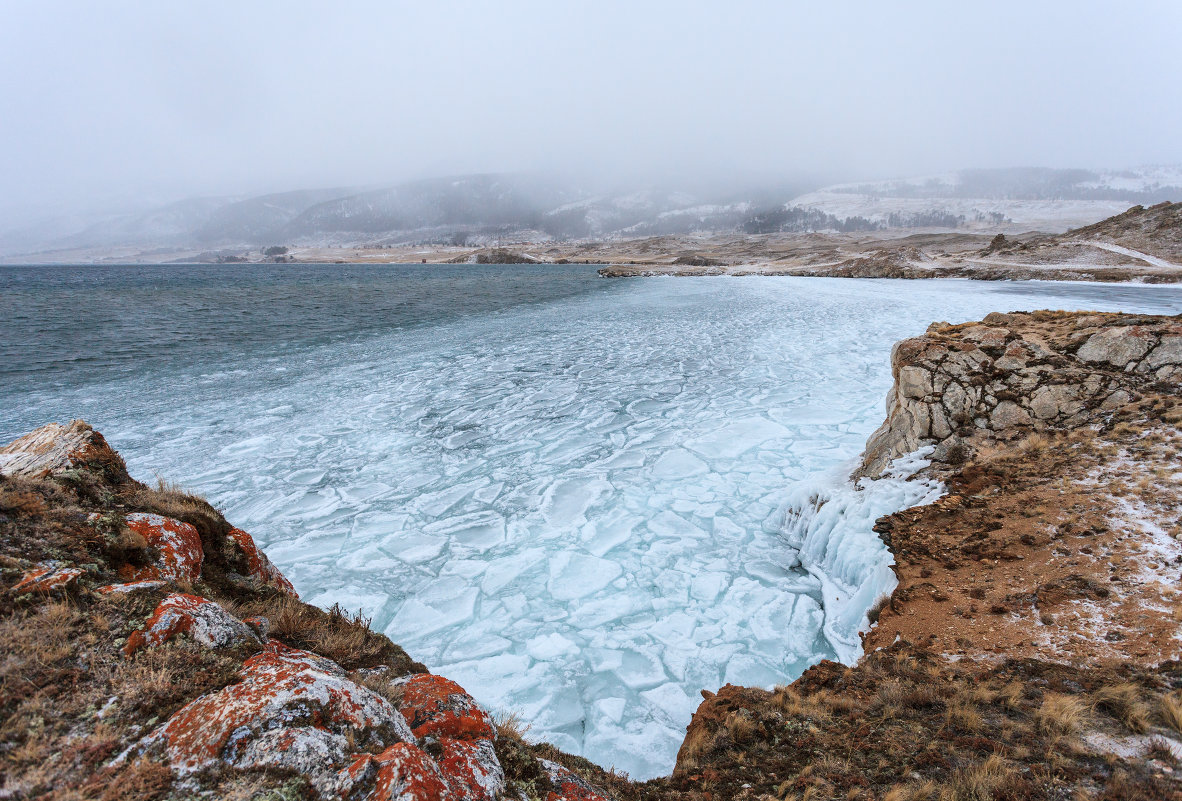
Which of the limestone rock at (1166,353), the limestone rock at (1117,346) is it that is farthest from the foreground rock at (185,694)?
the limestone rock at (1166,353)

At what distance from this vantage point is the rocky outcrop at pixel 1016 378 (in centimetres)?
766

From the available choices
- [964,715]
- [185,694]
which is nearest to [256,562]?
[185,694]

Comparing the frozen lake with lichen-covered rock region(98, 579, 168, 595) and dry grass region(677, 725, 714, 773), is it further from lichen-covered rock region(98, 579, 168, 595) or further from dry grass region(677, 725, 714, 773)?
lichen-covered rock region(98, 579, 168, 595)

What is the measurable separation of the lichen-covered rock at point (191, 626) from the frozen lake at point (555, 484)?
3293 mm

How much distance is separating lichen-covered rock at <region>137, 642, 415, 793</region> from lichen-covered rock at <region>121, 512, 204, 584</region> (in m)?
1.55

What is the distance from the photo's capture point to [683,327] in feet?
92.1

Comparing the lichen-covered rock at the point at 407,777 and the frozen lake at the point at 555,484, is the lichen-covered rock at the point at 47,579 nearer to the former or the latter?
the lichen-covered rock at the point at 407,777

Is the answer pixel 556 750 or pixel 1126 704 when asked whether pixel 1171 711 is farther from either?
pixel 556 750

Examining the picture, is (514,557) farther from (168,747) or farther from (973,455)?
(973,455)

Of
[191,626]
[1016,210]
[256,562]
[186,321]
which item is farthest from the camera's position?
[1016,210]

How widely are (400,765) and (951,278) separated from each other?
5942cm

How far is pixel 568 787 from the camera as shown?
3234mm

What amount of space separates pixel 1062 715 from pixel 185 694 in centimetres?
550

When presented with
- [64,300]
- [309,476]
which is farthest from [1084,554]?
[64,300]
